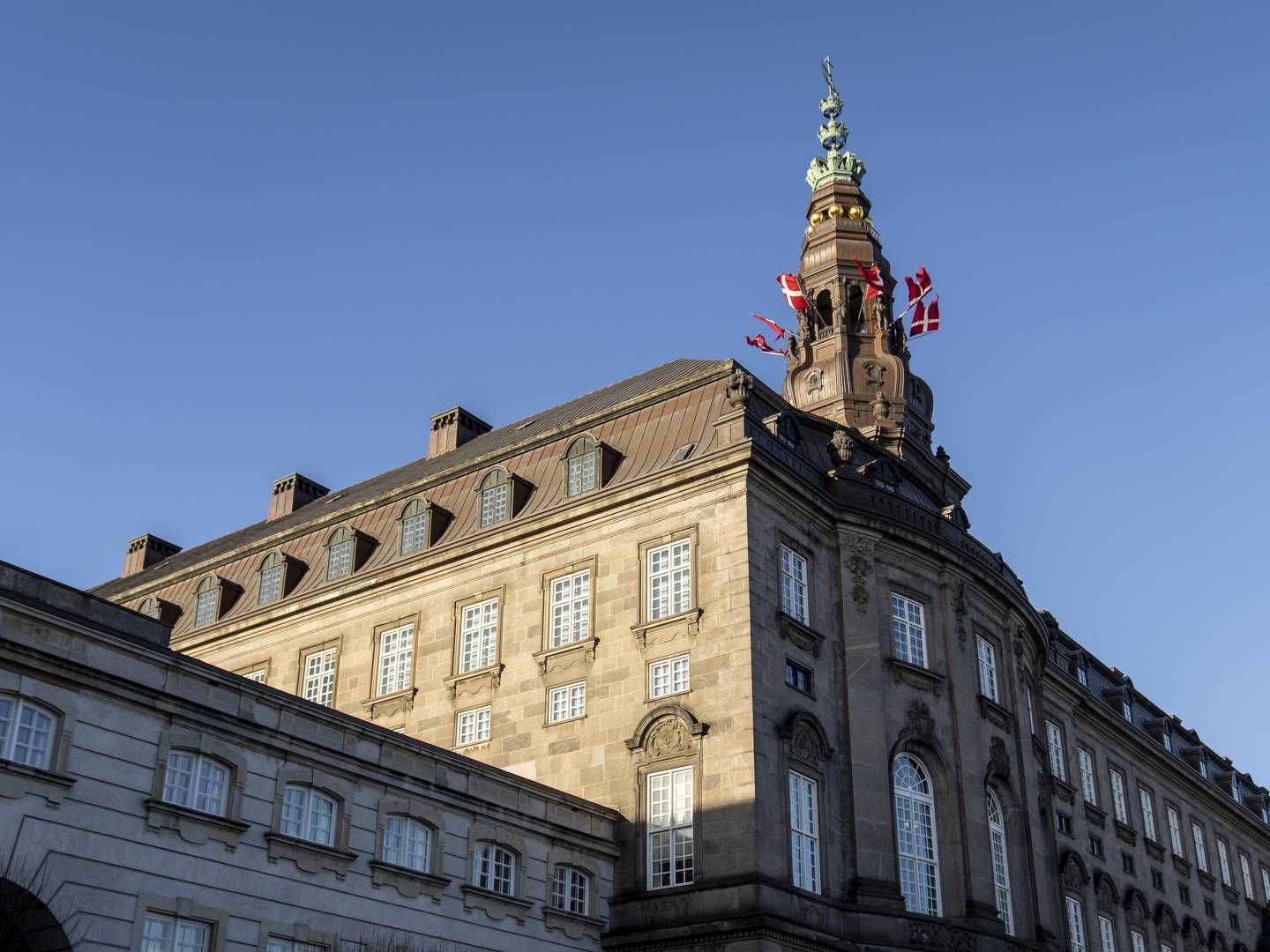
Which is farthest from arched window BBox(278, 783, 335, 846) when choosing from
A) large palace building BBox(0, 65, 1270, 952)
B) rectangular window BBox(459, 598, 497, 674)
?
rectangular window BBox(459, 598, 497, 674)

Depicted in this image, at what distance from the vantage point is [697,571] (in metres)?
39.3

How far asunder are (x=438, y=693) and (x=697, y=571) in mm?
9566

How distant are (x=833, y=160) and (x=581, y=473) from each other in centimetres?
3493

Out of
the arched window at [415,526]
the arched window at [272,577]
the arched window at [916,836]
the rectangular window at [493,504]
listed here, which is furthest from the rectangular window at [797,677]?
the arched window at [272,577]

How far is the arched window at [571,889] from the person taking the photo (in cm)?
3544

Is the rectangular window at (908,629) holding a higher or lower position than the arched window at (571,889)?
higher

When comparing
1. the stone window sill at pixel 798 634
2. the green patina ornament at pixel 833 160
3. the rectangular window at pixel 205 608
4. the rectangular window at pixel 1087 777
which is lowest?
the stone window sill at pixel 798 634

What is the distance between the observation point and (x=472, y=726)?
42.6m

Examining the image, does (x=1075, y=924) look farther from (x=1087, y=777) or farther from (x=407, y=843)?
(x=407, y=843)

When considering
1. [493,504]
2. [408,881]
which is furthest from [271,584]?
[408,881]

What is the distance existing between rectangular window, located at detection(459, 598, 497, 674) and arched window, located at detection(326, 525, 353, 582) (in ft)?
20.6

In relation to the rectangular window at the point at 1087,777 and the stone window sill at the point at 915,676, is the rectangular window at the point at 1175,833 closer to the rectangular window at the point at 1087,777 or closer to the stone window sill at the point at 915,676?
the rectangular window at the point at 1087,777

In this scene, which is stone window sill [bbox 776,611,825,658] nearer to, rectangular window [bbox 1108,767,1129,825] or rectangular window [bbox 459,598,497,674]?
rectangular window [bbox 459,598,497,674]

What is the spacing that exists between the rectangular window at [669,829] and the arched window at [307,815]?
9397 millimetres
